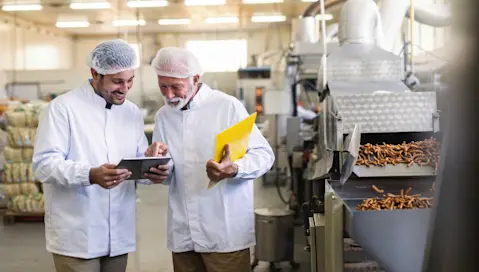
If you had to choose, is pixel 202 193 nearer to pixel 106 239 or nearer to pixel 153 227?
pixel 106 239

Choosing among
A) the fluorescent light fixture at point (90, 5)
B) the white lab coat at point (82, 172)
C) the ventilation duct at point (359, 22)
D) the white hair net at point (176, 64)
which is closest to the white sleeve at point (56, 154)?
the white lab coat at point (82, 172)

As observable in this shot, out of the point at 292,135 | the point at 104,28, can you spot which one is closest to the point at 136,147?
the point at 292,135

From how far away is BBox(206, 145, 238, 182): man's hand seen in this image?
1.65 m

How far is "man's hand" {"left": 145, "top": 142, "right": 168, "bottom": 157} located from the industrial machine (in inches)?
22.6

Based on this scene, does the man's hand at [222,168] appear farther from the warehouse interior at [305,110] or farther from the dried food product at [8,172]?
the dried food product at [8,172]

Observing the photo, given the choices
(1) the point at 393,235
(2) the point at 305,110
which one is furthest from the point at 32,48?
(1) the point at 393,235

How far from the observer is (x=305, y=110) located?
22.2 ft

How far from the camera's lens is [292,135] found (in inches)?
188

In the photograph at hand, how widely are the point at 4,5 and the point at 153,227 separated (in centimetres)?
635

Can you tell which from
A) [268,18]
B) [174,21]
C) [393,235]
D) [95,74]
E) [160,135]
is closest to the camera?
[393,235]

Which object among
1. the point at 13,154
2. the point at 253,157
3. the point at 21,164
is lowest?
the point at 21,164

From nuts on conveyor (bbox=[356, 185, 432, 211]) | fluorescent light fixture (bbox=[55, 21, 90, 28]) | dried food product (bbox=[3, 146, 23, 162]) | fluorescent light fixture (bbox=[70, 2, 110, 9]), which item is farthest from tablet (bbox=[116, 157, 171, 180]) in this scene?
fluorescent light fixture (bbox=[55, 21, 90, 28])

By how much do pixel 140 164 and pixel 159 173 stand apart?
0.30ft

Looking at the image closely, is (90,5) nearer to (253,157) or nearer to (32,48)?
(32,48)
